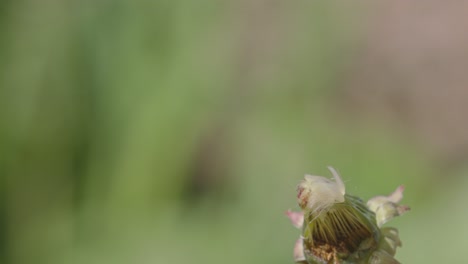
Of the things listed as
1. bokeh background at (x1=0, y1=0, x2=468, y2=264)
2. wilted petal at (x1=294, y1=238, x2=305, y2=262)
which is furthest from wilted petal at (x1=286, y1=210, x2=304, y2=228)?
bokeh background at (x1=0, y1=0, x2=468, y2=264)

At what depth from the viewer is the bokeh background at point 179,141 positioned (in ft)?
11.1

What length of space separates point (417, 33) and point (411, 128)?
0.91 m

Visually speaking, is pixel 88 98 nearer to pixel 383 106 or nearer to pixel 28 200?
pixel 28 200

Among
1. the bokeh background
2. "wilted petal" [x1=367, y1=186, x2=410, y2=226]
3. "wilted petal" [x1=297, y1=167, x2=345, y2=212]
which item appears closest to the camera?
"wilted petal" [x1=297, y1=167, x2=345, y2=212]

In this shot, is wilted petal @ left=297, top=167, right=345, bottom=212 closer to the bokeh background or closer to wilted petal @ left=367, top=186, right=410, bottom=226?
wilted petal @ left=367, top=186, right=410, bottom=226

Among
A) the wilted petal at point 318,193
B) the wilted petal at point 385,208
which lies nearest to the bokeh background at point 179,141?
the wilted petal at point 385,208

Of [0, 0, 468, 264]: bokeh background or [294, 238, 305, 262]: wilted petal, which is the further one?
[0, 0, 468, 264]: bokeh background

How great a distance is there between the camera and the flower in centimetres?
131

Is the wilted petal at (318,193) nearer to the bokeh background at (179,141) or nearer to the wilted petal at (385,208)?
the wilted petal at (385,208)

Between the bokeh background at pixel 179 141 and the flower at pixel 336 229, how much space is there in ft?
5.54

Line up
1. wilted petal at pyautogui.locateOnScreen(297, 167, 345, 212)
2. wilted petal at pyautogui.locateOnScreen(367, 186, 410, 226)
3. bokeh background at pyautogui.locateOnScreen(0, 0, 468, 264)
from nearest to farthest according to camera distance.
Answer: wilted petal at pyautogui.locateOnScreen(297, 167, 345, 212) < wilted petal at pyautogui.locateOnScreen(367, 186, 410, 226) < bokeh background at pyautogui.locateOnScreen(0, 0, 468, 264)

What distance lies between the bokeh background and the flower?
169cm

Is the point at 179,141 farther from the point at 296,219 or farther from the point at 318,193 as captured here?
the point at 318,193

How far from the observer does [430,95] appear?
15.8ft
